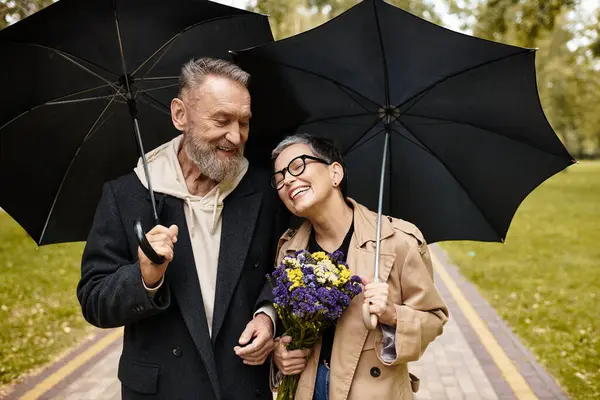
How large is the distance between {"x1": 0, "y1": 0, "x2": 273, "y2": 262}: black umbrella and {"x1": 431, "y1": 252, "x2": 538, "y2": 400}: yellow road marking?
4.08 metres

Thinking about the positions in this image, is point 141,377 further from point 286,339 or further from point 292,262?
point 292,262

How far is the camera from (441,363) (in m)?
5.84

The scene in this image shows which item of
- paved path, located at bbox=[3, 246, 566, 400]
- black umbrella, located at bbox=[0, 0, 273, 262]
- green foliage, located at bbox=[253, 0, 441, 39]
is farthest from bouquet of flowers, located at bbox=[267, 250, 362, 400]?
green foliage, located at bbox=[253, 0, 441, 39]

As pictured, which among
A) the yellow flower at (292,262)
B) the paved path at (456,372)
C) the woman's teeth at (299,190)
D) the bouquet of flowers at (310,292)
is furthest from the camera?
the paved path at (456,372)

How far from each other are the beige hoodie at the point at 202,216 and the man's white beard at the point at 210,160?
8cm

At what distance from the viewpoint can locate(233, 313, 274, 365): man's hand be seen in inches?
90.1

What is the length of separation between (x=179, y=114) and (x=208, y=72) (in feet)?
0.85

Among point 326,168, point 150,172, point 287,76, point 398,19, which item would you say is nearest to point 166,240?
point 150,172

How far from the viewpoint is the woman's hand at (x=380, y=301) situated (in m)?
2.23

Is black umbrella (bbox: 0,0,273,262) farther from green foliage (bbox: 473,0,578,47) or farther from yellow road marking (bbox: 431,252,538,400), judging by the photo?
green foliage (bbox: 473,0,578,47)

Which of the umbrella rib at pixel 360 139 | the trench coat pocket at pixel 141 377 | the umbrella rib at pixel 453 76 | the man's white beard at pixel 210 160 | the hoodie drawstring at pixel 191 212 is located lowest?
the trench coat pocket at pixel 141 377

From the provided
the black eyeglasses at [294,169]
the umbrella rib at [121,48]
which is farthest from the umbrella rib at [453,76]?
the umbrella rib at [121,48]

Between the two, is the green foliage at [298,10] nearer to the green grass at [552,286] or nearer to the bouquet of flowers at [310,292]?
the green grass at [552,286]

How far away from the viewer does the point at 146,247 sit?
1.98 meters
